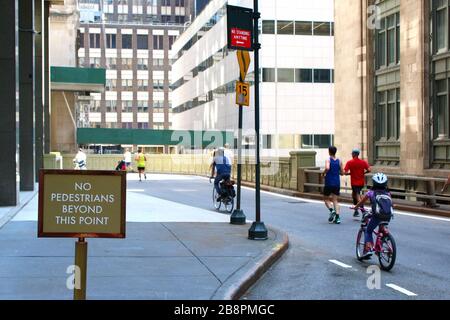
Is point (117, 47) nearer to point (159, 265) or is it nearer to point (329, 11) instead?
point (329, 11)

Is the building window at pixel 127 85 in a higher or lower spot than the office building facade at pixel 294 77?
higher

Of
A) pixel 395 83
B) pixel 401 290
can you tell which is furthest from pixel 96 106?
→ pixel 401 290

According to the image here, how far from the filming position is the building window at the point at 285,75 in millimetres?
55719

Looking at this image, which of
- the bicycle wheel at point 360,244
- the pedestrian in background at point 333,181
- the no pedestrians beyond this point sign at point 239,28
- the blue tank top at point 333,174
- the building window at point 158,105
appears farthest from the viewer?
the building window at point 158,105

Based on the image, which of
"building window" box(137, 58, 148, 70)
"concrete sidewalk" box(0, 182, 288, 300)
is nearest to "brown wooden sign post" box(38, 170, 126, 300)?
"concrete sidewalk" box(0, 182, 288, 300)

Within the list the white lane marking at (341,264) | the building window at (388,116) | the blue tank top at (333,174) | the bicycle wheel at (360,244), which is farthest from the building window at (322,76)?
the white lane marking at (341,264)

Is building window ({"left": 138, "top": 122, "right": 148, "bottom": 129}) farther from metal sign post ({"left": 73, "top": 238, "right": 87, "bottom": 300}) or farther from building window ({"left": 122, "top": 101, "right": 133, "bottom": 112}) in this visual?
metal sign post ({"left": 73, "top": 238, "right": 87, "bottom": 300})

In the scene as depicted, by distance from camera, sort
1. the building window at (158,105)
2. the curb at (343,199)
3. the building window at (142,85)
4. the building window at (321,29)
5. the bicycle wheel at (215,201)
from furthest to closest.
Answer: the building window at (158,105) → the building window at (142,85) → the building window at (321,29) → the bicycle wheel at (215,201) → the curb at (343,199)

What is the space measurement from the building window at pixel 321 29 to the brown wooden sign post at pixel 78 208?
53.2 m

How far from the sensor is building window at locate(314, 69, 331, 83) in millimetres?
57000

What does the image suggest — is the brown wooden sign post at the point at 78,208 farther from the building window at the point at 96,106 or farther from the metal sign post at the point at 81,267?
the building window at the point at 96,106

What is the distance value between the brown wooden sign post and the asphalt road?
238cm

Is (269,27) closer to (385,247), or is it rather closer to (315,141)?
(315,141)
